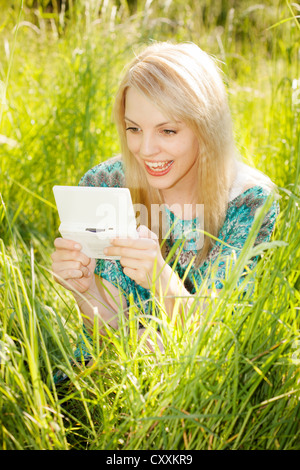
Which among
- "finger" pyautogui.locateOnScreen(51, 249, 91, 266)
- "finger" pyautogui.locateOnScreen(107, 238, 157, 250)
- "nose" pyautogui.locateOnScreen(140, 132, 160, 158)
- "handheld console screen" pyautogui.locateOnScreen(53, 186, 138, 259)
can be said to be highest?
"nose" pyautogui.locateOnScreen(140, 132, 160, 158)

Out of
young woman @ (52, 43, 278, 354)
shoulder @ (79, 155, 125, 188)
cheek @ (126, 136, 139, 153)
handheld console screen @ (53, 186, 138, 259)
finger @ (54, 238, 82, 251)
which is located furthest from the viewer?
shoulder @ (79, 155, 125, 188)

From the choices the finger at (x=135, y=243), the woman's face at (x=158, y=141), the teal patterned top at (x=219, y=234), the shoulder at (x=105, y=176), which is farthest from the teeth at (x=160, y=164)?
the finger at (x=135, y=243)

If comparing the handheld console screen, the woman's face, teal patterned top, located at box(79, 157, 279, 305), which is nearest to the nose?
the woman's face

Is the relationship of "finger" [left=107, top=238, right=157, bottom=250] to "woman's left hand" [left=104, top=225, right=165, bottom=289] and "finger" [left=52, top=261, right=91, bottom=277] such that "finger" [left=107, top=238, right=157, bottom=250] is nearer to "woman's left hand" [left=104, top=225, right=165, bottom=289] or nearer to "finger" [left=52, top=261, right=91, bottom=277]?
"woman's left hand" [left=104, top=225, right=165, bottom=289]

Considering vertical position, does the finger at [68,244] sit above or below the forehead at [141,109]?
below

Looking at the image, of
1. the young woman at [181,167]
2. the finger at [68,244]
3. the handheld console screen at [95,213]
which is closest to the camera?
the handheld console screen at [95,213]

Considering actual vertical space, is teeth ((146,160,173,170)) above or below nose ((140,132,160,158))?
below

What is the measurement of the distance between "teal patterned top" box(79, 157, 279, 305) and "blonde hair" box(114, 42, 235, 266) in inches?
1.8

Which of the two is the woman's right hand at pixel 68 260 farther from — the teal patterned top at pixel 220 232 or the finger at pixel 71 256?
the teal patterned top at pixel 220 232

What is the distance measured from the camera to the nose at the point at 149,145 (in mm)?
1633

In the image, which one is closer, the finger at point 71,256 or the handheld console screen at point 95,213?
the handheld console screen at point 95,213

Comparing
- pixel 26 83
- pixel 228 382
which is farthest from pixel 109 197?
pixel 26 83

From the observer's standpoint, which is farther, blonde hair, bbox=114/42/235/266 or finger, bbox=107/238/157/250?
blonde hair, bbox=114/42/235/266

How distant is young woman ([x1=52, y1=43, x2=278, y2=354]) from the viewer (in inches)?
63.6
